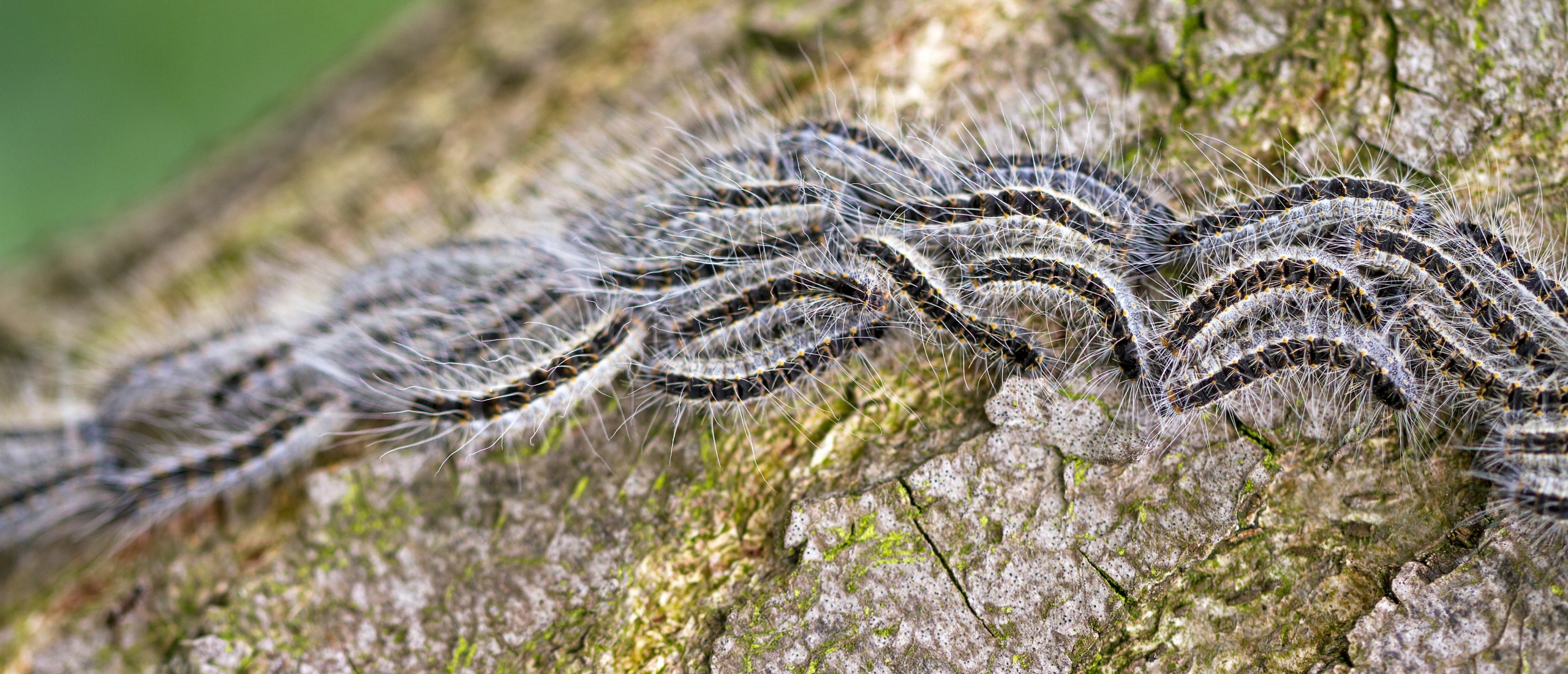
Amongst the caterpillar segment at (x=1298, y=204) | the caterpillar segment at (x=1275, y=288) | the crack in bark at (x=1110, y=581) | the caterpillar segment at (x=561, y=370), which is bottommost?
the crack in bark at (x=1110, y=581)

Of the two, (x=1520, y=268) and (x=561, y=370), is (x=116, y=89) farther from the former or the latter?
(x=1520, y=268)

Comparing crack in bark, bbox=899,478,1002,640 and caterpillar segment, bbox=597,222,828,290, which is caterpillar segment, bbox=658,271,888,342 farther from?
crack in bark, bbox=899,478,1002,640

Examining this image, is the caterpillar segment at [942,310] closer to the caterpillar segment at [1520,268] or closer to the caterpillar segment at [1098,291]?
the caterpillar segment at [1098,291]

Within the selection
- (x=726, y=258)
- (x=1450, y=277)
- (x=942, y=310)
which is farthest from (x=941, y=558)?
(x=1450, y=277)

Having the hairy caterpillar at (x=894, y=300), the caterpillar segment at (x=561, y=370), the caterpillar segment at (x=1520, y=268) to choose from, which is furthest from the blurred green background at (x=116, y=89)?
the caterpillar segment at (x=1520, y=268)

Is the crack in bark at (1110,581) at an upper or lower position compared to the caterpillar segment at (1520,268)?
lower

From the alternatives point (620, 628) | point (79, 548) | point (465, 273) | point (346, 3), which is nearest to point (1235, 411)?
point (620, 628)

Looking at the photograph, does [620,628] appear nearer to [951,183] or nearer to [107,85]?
[951,183]

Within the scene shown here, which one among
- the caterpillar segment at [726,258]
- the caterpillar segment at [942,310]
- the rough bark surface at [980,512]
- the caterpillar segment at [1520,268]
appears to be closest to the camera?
the rough bark surface at [980,512]
